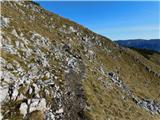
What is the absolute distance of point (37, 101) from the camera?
4062 cm

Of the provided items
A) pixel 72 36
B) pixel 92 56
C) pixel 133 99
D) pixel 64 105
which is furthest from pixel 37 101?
pixel 72 36

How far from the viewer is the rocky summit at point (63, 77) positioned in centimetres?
4094

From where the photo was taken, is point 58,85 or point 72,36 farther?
point 72,36

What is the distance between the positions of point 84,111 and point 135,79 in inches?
1710

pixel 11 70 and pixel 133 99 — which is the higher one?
pixel 11 70

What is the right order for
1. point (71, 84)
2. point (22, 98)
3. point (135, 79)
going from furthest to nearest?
point (135, 79), point (71, 84), point (22, 98)

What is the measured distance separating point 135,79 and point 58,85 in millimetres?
44832

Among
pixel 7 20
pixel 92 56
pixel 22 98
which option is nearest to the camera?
pixel 22 98

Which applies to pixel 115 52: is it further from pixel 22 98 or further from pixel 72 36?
pixel 22 98

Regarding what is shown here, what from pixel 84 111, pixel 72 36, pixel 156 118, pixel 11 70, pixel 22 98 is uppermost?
pixel 72 36

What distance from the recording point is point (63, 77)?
53188 mm

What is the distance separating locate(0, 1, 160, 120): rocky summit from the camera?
1612 inches

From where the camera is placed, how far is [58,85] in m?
48.5

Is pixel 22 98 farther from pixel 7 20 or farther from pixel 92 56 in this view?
pixel 92 56
